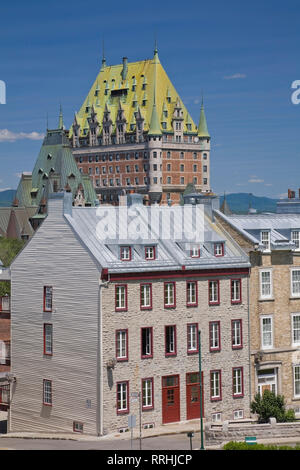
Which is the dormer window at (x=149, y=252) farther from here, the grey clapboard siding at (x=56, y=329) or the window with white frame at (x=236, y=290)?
the window with white frame at (x=236, y=290)

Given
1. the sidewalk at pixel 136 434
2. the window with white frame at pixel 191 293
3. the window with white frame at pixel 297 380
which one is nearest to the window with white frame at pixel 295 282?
the window with white frame at pixel 297 380

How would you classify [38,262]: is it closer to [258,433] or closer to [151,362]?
[151,362]

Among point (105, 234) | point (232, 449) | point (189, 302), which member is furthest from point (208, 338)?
point (232, 449)

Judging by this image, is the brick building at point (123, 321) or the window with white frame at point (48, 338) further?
the window with white frame at point (48, 338)

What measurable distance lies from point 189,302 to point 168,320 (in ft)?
6.71

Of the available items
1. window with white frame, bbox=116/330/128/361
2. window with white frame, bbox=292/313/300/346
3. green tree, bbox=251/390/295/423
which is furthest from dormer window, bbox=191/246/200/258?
green tree, bbox=251/390/295/423

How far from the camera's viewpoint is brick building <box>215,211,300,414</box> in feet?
214

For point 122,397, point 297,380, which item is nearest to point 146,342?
point 122,397

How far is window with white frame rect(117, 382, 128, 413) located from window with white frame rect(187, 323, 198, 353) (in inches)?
204

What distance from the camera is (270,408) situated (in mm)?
62688

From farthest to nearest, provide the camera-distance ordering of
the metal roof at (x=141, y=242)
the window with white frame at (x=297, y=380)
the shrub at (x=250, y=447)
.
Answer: the window with white frame at (x=297, y=380) < the metal roof at (x=141, y=242) < the shrub at (x=250, y=447)

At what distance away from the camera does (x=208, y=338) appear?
6300 centimetres

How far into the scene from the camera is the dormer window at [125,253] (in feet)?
197

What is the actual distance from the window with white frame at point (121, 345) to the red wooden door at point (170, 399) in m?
3.33
